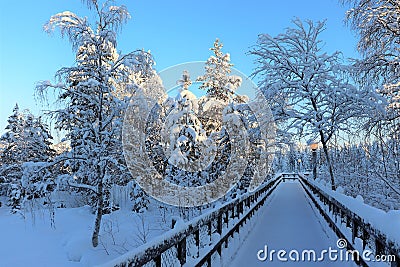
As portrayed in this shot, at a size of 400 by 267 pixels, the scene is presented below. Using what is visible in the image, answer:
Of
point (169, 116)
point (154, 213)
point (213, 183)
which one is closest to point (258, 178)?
A: point (213, 183)

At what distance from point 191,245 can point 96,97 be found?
10.3 meters

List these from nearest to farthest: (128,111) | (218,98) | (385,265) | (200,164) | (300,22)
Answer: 1. (385,265)
2. (128,111)
3. (300,22)
4. (200,164)
5. (218,98)

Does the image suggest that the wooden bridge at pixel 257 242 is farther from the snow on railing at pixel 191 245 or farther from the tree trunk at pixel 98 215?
the tree trunk at pixel 98 215

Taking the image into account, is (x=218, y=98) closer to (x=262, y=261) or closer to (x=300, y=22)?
(x=300, y=22)

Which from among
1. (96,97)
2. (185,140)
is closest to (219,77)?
(185,140)

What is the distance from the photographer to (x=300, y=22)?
59.1 feet

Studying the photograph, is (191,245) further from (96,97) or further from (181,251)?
(96,97)

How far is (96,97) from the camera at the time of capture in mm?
13484

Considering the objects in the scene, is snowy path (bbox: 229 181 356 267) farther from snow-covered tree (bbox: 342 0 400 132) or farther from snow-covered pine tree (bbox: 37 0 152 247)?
snow-covered pine tree (bbox: 37 0 152 247)

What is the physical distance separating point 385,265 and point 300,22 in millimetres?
17039

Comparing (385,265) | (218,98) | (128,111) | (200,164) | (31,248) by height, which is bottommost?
(31,248)

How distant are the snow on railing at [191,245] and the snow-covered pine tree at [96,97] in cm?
733

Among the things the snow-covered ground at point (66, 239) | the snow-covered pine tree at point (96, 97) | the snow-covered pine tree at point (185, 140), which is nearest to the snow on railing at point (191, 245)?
the snow-covered ground at point (66, 239)

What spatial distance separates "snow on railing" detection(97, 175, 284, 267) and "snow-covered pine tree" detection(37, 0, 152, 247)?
289 inches
